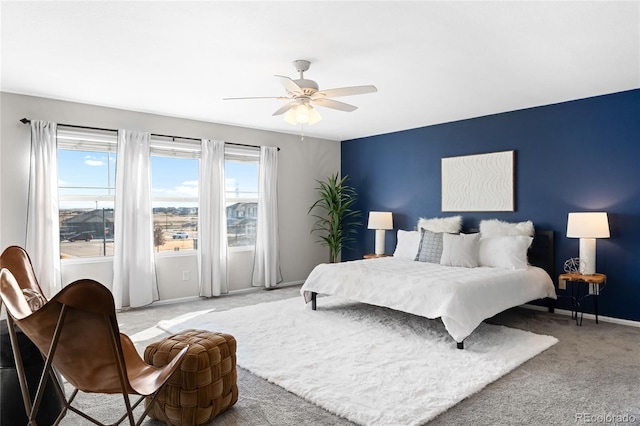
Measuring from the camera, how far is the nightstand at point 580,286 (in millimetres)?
4332

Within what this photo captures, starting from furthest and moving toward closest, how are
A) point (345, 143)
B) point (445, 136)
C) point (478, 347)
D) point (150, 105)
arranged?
point (345, 143), point (445, 136), point (150, 105), point (478, 347)

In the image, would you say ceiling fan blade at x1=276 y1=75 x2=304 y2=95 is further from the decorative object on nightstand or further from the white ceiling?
the decorative object on nightstand

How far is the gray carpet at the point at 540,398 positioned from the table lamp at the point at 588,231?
2.75 ft

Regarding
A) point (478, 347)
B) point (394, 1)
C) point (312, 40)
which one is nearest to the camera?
point (394, 1)

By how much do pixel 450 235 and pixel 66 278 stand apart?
4686 mm

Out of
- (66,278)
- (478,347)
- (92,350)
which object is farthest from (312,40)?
(66,278)

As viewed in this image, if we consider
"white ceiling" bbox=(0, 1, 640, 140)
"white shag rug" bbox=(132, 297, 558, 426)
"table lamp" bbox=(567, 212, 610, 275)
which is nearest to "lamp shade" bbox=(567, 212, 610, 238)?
"table lamp" bbox=(567, 212, 610, 275)

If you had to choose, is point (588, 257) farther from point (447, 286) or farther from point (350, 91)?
point (350, 91)

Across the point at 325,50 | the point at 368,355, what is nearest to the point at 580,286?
the point at 368,355

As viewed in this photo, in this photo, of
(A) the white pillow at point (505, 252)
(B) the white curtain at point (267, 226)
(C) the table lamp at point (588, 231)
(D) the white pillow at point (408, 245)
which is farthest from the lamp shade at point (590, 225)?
(B) the white curtain at point (267, 226)

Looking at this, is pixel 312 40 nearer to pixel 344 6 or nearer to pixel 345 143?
pixel 344 6

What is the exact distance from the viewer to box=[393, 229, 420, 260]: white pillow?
5797 millimetres

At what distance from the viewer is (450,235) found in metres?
5.29

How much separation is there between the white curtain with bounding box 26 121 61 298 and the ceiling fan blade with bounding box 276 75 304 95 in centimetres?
299
